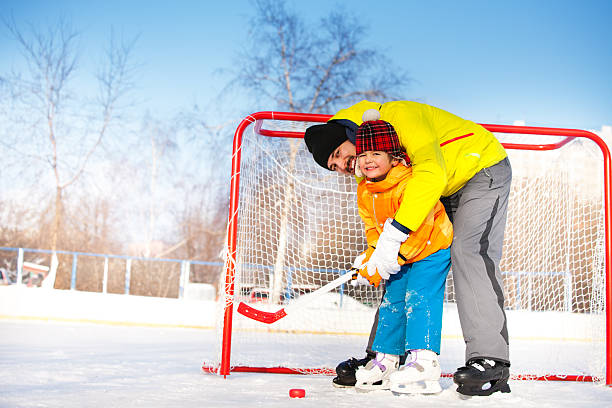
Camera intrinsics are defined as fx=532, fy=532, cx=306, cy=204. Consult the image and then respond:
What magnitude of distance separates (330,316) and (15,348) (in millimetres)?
2598

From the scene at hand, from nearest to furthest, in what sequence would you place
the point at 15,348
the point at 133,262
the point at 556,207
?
1. the point at 15,348
2. the point at 556,207
3. the point at 133,262

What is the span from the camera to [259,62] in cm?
838

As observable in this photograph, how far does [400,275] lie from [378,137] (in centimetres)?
46

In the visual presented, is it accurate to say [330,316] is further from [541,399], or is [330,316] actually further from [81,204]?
[81,204]

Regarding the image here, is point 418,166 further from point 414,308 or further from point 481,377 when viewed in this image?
point 481,377

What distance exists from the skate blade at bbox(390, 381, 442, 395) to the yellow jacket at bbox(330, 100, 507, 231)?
1.47 ft

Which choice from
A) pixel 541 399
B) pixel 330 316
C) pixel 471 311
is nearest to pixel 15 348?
pixel 471 311

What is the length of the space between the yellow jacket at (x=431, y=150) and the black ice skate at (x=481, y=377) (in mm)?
431

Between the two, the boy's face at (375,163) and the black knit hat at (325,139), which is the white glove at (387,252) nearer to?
the boy's face at (375,163)

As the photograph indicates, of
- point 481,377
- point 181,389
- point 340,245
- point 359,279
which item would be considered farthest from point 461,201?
point 340,245

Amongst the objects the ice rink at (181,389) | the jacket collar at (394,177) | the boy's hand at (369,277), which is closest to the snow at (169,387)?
the ice rink at (181,389)

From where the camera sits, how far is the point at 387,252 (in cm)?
152

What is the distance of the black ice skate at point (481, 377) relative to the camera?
1483 mm

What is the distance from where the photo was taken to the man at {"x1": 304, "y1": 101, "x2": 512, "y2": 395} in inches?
58.6
